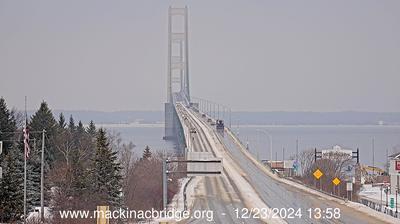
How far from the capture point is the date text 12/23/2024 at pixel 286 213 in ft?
119

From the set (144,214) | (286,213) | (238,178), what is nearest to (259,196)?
(286,213)

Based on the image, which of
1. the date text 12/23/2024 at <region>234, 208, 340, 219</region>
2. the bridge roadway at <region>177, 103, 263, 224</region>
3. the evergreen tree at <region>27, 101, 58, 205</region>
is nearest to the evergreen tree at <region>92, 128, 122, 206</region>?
the evergreen tree at <region>27, 101, 58, 205</region>

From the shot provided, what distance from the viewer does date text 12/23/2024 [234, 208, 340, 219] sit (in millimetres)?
36406

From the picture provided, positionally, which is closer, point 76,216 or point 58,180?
point 76,216

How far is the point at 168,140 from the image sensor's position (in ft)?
459

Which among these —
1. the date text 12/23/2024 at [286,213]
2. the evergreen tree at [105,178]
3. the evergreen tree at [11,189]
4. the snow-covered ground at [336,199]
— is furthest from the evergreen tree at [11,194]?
the snow-covered ground at [336,199]

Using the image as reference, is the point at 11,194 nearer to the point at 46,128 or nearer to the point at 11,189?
the point at 11,189

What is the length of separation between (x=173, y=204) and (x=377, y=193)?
36.6 m

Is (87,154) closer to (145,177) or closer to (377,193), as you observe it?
(145,177)

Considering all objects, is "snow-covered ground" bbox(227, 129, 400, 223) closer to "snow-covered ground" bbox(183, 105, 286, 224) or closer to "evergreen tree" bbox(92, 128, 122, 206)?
"snow-covered ground" bbox(183, 105, 286, 224)

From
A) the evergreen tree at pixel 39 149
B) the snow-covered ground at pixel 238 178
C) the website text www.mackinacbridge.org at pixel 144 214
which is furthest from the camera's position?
the snow-covered ground at pixel 238 178

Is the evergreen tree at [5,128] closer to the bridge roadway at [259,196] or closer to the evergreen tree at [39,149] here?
the evergreen tree at [39,149]

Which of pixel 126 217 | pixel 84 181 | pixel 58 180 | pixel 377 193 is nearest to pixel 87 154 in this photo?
pixel 58 180

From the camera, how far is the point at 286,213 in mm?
38062
